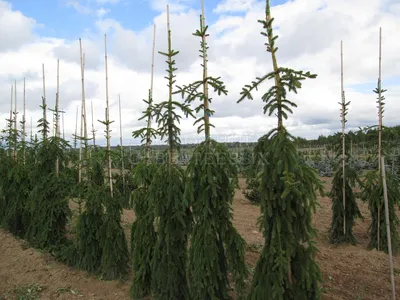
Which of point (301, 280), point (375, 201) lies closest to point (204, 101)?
point (301, 280)

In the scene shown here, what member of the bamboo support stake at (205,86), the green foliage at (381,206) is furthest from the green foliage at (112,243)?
the green foliage at (381,206)

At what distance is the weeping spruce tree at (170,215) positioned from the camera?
450 centimetres

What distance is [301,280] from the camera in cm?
358

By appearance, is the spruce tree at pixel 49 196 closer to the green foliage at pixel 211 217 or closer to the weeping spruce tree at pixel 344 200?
the green foliage at pixel 211 217

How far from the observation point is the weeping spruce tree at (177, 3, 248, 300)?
13.3 feet

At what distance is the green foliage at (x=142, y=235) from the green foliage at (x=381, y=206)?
5693 mm

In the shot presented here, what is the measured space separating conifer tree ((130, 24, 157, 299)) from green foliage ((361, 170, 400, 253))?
5.69 meters

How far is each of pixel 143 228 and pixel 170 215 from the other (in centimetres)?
76

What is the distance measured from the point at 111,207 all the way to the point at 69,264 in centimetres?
216

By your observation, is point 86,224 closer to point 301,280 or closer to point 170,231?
point 170,231

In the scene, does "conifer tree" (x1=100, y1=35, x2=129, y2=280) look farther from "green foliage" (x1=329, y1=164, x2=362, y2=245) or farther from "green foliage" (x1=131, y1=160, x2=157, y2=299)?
"green foliage" (x1=329, y1=164, x2=362, y2=245)

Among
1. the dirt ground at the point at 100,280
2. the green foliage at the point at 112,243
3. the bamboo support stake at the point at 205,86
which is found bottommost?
the dirt ground at the point at 100,280

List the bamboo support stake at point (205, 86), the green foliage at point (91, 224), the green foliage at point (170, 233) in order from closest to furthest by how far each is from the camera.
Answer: the bamboo support stake at point (205, 86)
the green foliage at point (170, 233)
the green foliage at point (91, 224)

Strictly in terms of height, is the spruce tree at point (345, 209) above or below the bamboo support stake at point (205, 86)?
below
